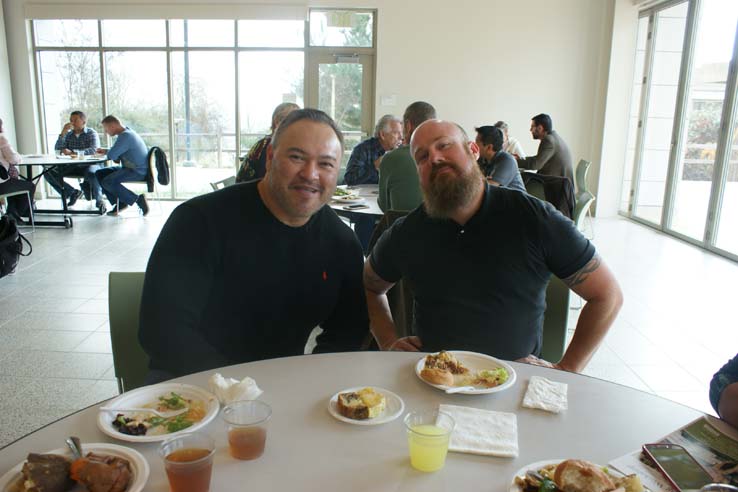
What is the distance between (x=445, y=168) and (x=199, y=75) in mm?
7837

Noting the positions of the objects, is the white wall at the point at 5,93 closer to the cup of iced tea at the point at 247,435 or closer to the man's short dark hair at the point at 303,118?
the man's short dark hair at the point at 303,118

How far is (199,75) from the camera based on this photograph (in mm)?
8695

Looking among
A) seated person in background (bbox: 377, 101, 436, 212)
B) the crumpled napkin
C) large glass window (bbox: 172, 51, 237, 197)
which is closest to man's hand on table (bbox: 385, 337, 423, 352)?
the crumpled napkin

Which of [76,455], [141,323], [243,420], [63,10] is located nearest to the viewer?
[76,455]

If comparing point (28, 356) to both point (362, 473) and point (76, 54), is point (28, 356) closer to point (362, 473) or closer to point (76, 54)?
point (362, 473)

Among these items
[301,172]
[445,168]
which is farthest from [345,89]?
[301,172]

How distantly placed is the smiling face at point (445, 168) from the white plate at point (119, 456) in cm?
121

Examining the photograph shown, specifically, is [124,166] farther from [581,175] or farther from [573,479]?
[573,479]

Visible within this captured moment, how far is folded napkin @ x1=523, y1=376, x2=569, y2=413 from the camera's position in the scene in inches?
45.8

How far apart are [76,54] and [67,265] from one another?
519cm

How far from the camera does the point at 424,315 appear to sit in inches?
74.0

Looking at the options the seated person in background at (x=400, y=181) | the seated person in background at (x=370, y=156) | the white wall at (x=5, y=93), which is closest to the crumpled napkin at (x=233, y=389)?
the seated person in background at (x=400, y=181)

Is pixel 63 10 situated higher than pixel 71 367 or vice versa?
pixel 63 10

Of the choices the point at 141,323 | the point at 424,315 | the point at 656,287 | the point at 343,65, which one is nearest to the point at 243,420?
the point at 141,323
